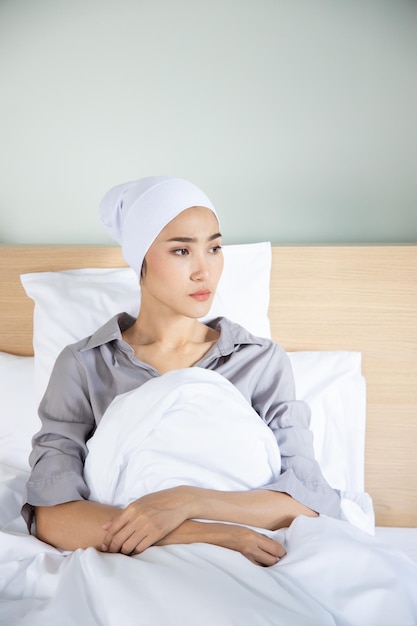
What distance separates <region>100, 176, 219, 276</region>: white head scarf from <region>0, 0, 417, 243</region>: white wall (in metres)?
0.60

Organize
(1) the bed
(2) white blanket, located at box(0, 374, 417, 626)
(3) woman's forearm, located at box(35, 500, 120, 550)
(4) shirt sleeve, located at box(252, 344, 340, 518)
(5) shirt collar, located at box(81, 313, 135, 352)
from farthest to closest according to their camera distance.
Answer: (1) the bed < (5) shirt collar, located at box(81, 313, 135, 352) < (4) shirt sleeve, located at box(252, 344, 340, 518) < (3) woman's forearm, located at box(35, 500, 120, 550) < (2) white blanket, located at box(0, 374, 417, 626)

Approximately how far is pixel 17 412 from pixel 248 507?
0.82 metres

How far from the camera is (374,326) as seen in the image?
2.05 meters

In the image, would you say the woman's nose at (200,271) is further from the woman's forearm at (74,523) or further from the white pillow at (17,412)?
the white pillow at (17,412)

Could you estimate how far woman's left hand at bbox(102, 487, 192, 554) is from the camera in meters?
1.32

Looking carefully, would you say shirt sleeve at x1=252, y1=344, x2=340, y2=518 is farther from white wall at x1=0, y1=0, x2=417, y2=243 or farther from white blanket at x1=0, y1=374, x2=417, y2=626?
white wall at x1=0, y1=0, x2=417, y2=243

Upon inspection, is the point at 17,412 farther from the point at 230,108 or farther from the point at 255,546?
the point at 230,108

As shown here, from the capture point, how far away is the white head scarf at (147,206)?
5.23 ft

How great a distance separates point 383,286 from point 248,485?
794 mm

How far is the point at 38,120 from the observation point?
227 cm

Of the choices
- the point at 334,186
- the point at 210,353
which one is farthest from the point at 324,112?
the point at 210,353

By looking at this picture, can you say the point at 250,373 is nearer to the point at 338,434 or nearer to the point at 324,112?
the point at 338,434

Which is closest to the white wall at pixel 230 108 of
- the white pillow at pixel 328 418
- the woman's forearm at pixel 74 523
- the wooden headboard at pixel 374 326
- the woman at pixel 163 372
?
the wooden headboard at pixel 374 326

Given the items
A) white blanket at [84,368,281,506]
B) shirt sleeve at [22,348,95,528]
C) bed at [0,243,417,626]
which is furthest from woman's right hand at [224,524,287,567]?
bed at [0,243,417,626]
